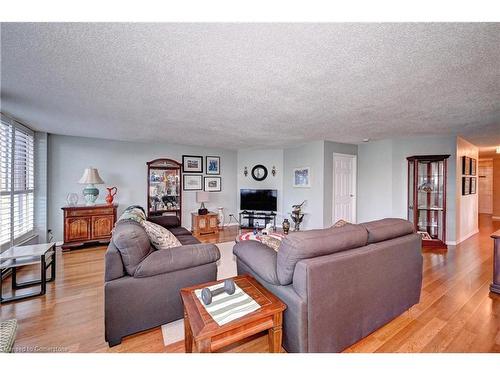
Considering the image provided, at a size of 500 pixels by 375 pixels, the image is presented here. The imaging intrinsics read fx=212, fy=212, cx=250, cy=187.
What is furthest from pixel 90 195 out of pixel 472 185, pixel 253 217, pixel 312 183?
pixel 472 185

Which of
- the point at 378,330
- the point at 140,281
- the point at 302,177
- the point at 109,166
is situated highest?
the point at 109,166

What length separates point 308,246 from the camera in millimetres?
1390

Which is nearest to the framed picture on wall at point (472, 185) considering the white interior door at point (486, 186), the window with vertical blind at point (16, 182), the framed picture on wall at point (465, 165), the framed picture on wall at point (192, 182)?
the framed picture on wall at point (465, 165)

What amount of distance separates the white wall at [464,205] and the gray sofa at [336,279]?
3886mm

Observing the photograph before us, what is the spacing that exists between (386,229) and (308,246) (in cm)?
90

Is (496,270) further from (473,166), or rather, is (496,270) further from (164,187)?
(164,187)

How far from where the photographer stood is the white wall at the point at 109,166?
432 centimetres

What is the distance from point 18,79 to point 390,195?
20.1 feet

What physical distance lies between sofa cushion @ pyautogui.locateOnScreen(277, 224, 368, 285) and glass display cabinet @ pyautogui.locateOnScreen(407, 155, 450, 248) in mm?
3859

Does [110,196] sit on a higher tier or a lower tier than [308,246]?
higher

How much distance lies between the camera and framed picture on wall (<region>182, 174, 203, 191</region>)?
571 cm

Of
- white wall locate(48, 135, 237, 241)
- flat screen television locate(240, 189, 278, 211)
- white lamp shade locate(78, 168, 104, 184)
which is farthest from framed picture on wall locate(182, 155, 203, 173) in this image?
white lamp shade locate(78, 168, 104, 184)

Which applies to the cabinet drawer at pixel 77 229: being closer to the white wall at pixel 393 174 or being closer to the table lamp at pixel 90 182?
the table lamp at pixel 90 182
